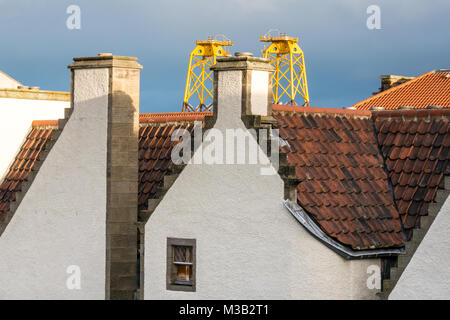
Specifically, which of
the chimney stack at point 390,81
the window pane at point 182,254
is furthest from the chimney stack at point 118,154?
the chimney stack at point 390,81

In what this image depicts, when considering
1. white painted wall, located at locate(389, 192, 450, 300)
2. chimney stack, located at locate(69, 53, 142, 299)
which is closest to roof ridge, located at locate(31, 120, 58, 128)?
chimney stack, located at locate(69, 53, 142, 299)

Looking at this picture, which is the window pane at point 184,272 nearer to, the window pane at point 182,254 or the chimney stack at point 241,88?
the window pane at point 182,254

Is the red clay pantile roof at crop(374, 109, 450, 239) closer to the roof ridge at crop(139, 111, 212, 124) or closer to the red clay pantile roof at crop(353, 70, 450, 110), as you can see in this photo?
the roof ridge at crop(139, 111, 212, 124)

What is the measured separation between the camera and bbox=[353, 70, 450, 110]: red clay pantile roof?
6425cm

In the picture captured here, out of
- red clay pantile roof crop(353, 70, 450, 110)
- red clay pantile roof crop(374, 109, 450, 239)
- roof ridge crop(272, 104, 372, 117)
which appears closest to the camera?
red clay pantile roof crop(374, 109, 450, 239)

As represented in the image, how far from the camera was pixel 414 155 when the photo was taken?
29.8m

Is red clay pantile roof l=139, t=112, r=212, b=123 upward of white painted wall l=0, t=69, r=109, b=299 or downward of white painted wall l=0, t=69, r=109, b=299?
upward

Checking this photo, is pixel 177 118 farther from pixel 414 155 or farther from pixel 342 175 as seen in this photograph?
pixel 414 155

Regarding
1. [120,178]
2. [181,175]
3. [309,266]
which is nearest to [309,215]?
[309,266]

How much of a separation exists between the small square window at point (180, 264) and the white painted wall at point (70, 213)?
9.39 feet

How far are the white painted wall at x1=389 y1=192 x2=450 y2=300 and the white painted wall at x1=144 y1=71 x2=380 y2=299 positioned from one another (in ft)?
5.55

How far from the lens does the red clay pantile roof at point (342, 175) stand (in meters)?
27.8

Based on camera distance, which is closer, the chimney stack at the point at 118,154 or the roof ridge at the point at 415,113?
the roof ridge at the point at 415,113

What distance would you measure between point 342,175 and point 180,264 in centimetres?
462
